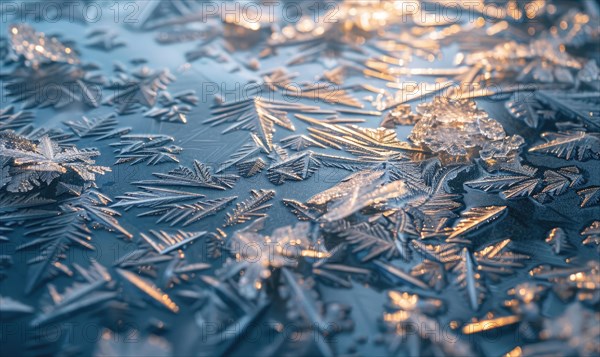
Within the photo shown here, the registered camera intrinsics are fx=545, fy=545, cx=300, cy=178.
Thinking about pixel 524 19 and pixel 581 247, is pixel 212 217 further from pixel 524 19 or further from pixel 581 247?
pixel 524 19

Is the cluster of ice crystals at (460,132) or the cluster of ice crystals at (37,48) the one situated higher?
the cluster of ice crystals at (37,48)

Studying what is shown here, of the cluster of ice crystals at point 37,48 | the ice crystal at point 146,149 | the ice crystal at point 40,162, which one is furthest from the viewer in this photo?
the cluster of ice crystals at point 37,48

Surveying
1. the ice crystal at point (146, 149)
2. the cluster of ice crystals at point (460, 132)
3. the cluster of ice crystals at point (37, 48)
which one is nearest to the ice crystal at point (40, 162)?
the ice crystal at point (146, 149)

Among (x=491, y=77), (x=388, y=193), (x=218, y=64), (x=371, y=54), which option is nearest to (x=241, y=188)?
(x=388, y=193)

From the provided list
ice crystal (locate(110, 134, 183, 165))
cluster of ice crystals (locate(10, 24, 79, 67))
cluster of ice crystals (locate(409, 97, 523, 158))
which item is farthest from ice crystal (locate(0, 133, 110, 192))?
cluster of ice crystals (locate(409, 97, 523, 158))

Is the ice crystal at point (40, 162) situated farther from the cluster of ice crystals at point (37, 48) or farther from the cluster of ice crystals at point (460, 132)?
the cluster of ice crystals at point (460, 132)

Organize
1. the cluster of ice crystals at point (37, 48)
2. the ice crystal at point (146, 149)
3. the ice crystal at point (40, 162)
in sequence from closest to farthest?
the ice crystal at point (40, 162) < the ice crystal at point (146, 149) < the cluster of ice crystals at point (37, 48)
